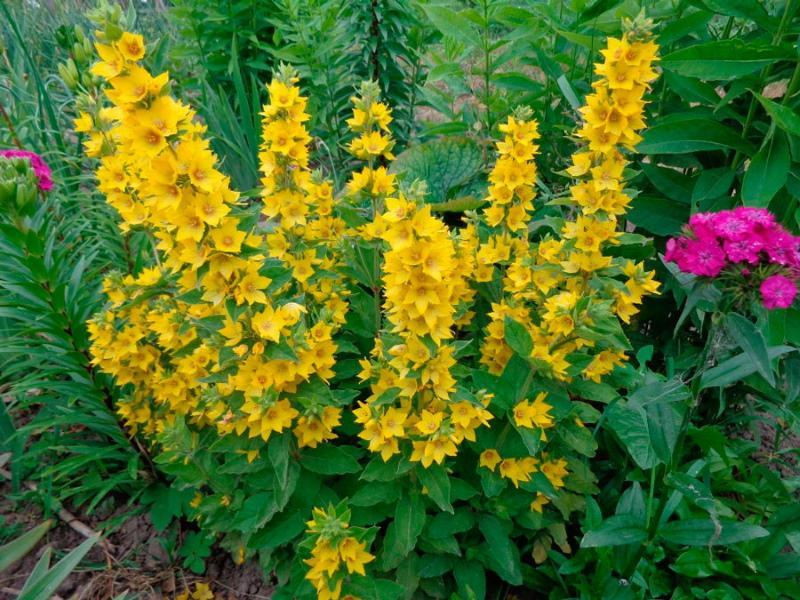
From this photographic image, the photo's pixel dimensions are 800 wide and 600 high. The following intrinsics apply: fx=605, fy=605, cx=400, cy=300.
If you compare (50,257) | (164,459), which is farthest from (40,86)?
(164,459)

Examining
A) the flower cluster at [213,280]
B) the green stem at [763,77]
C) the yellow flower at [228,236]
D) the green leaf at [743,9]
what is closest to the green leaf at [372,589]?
the flower cluster at [213,280]

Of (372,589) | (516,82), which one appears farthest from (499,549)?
(516,82)

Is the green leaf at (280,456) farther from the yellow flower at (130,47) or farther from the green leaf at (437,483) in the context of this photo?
the yellow flower at (130,47)

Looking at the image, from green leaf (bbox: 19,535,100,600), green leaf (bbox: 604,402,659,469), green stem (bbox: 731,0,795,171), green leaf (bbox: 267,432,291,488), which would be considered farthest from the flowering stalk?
green leaf (bbox: 19,535,100,600)

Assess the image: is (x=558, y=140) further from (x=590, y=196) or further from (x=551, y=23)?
(x=590, y=196)

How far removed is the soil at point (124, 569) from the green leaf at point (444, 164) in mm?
1911

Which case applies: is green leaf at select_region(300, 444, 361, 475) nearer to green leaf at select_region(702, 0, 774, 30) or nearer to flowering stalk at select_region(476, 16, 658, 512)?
flowering stalk at select_region(476, 16, 658, 512)

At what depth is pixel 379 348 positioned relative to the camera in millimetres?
1694

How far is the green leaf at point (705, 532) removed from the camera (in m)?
1.65

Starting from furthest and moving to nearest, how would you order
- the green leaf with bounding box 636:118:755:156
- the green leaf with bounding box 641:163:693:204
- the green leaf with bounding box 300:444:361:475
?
the green leaf with bounding box 641:163:693:204 → the green leaf with bounding box 636:118:755:156 → the green leaf with bounding box 300:444:361:475

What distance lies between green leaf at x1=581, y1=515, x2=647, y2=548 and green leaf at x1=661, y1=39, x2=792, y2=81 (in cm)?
141

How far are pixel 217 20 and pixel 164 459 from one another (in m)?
3.06

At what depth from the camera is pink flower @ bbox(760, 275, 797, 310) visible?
49.9 inches

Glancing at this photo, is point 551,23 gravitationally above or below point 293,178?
above
